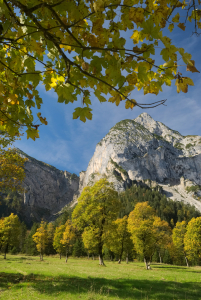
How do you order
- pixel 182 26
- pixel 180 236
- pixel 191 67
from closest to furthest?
pixel 191 67, pixel 182 26, pixel 180 236

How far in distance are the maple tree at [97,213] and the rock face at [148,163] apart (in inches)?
4693

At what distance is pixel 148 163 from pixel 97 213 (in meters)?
154

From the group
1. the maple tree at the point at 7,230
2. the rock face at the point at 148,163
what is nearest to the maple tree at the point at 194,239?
the maple tree at the point at 7,230

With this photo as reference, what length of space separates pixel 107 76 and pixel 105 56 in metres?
0.22

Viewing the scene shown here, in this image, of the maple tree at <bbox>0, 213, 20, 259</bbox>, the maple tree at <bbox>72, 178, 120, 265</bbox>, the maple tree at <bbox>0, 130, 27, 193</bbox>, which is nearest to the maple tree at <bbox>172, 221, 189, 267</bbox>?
the maple tree at <bbox>72, 178, 120, 265</bbox>

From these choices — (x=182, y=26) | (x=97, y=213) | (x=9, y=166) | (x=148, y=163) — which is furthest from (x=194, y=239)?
(x=148, y=163)

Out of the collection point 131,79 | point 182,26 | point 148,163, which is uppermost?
point 148,163

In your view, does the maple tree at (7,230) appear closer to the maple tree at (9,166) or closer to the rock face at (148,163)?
the maple tree at (9,166)

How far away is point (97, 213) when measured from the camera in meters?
19.9

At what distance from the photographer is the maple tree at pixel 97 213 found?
62.6 ft

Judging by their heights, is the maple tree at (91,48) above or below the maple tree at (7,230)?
above

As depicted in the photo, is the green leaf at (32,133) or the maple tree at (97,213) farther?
the maple tree at (97,213)

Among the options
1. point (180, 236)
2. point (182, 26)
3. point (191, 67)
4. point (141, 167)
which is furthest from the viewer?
point (141, 167)

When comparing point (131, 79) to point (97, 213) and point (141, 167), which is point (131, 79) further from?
point (141, 167)
